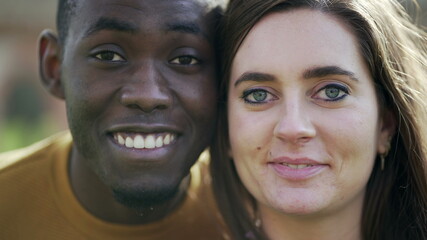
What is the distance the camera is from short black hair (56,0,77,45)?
3340 millimetres

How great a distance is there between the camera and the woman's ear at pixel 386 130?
10.2ft

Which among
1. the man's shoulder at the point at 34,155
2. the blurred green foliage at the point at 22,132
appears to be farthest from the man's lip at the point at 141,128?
the blurred green foliage at the point at 22,132

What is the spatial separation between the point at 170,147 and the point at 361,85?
0.96m

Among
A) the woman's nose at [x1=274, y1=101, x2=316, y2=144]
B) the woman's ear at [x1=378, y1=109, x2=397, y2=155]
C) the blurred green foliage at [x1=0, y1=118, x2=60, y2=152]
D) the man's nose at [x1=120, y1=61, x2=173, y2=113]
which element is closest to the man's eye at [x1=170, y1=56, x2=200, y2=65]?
the man's nose at [x1=120, y1=61, x2=173, y2=113]

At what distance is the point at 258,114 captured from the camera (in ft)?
9.84

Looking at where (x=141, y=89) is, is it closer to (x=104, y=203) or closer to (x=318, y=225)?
(x=104, y=203)

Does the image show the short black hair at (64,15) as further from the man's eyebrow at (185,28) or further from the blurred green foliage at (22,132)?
the blurred green foliage at (22,132)

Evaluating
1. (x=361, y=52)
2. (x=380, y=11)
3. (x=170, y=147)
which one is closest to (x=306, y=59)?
(x=361, y=52)

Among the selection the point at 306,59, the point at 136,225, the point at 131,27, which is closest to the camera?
the point at 306,59

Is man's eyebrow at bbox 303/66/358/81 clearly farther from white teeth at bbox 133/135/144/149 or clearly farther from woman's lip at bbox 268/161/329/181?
white teeth at bbox 133/135/144/149

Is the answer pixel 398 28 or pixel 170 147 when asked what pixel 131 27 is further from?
pixel 398 28

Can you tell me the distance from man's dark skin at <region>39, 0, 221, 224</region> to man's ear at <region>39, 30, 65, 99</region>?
1.16 ft

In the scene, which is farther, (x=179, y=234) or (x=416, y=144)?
(x=179, y=234)

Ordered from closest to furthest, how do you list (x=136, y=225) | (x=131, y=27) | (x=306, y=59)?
(x=306, y=59), (x=131, y=27), (x=136, y=225)
